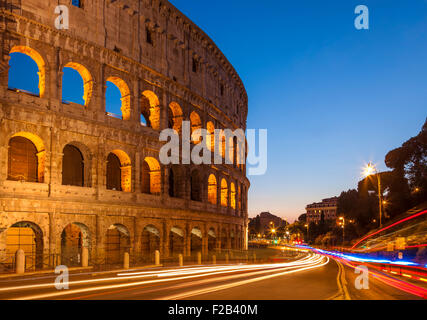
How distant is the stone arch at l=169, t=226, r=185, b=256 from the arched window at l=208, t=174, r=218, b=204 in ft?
29.0

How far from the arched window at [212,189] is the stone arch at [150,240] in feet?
39.4

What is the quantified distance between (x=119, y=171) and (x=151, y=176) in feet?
11.4

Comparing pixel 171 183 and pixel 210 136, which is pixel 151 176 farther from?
pixel 210 136

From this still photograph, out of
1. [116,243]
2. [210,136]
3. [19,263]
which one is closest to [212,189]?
[210,136]

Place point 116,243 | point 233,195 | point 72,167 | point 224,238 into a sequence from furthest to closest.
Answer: point 233,195 < point 224,238 < point 116,243 < point 72,167

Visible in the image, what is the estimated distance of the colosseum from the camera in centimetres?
2572

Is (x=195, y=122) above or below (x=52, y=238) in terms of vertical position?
above

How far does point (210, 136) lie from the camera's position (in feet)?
153

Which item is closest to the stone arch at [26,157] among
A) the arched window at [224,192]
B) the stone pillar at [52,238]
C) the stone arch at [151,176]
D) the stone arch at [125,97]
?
the stone pillar at [52,238]

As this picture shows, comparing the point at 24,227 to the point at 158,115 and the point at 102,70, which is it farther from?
the point at 158,115

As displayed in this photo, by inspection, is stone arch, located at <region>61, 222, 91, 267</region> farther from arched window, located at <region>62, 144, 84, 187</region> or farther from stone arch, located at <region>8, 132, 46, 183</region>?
stone arch, located at <region>8, 132, 46, 183</region>

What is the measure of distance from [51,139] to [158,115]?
37.4 ft

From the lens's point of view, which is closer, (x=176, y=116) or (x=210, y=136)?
(x=176, y=116)

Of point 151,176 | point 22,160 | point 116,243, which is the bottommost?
point 116,243
